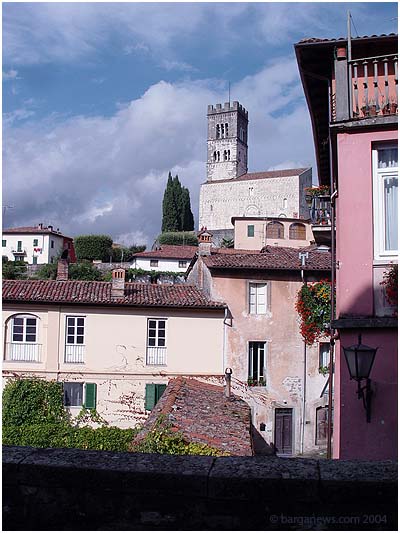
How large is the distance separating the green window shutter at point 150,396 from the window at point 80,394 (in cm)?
218

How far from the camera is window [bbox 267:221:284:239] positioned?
66312mm

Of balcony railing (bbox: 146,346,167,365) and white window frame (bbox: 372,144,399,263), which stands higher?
white window frame (bbox: 372,144,399,263)

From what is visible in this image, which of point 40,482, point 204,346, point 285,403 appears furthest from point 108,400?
point 40,482

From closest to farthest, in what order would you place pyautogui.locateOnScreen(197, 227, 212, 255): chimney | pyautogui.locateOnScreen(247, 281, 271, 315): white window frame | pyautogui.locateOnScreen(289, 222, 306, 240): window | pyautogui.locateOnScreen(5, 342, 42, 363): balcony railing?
1. pyautogui.locateOnScreen(5, 342, 42, 363): balcony railing
2. pyautogui.locateOnScreen(247, 281, 271, 315): white window frame
3. pyautogui.locateOnScreen(197, 227, 212, 255): chimney
4. pyautogui.locateOnScreen(289, 222, 306, 240): window

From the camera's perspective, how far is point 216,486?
3438mm

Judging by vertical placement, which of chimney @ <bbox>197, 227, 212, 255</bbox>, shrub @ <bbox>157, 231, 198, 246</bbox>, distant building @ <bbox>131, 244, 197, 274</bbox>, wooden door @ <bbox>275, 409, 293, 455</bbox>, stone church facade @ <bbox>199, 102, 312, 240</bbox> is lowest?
wooden door @ <bbox>275, 409, 293, 455</bbox>

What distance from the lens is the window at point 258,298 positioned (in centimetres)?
2733

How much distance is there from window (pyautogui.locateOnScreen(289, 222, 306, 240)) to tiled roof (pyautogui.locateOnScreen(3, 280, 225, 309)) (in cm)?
3894

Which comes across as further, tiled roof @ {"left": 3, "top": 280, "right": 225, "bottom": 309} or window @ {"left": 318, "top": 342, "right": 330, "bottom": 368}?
window @ {"left": 318, "top": 342, "right": 330, "bottom": 368}

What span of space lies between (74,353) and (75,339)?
604mm

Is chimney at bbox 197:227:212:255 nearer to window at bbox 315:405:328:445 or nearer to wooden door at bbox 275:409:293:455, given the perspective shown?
wooden door at bbox 275:409:293:455

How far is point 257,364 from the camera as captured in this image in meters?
27.2

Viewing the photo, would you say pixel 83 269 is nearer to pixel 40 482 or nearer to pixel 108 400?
pixel 108 400

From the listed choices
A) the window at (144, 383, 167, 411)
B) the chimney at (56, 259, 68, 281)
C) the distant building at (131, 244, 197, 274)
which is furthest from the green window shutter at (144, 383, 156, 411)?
the distant building at (131, 244, 197, 274)
